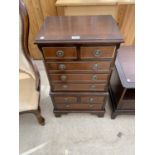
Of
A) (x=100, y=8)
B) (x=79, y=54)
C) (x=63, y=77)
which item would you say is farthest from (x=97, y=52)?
(x=100, y=8)

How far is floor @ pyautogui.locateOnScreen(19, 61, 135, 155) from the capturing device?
1387 millimetres

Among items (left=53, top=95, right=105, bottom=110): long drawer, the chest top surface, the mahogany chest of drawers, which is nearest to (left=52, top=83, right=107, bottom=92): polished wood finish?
the mahogany chest of drawers

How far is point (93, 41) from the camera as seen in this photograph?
0.93 m

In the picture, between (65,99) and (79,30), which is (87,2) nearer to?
(79,30)

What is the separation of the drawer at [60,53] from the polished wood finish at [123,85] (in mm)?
518

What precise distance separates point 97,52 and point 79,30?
0.20 meters

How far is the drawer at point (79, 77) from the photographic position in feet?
3.86

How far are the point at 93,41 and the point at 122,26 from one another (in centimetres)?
110

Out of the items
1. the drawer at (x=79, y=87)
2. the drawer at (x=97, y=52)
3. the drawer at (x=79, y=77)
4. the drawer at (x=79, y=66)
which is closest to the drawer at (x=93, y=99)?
the drawer at (x=79, y=87)

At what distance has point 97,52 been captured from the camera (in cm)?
100

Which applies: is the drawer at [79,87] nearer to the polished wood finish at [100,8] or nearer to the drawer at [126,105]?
the drawer at [126,105]
